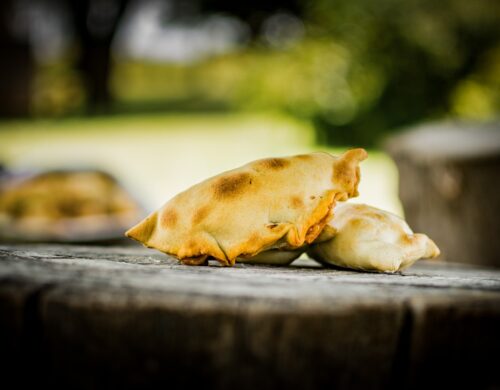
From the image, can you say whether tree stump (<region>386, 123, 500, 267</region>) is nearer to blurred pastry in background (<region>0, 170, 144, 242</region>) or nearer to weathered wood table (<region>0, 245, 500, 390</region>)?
blurred pastry in background (<region>0, 170, 144, 242</region>)

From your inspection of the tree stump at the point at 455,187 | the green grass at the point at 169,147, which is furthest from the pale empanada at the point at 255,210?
the green grass at the point at 169,147

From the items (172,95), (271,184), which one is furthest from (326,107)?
(172,95)

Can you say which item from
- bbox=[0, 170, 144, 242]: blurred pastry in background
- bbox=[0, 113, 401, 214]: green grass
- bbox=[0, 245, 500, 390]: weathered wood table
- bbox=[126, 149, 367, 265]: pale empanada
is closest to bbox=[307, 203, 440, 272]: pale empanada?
bbox=[126, 149, 367, 265]: pale empanada

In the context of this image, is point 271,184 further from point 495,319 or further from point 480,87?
point 480,87

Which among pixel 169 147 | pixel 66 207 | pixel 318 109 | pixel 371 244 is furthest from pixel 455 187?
pixel 169 147

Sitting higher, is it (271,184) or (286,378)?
(271,184)

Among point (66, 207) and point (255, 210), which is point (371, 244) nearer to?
point (255, 210)

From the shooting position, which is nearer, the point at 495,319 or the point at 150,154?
the point at 495,319
